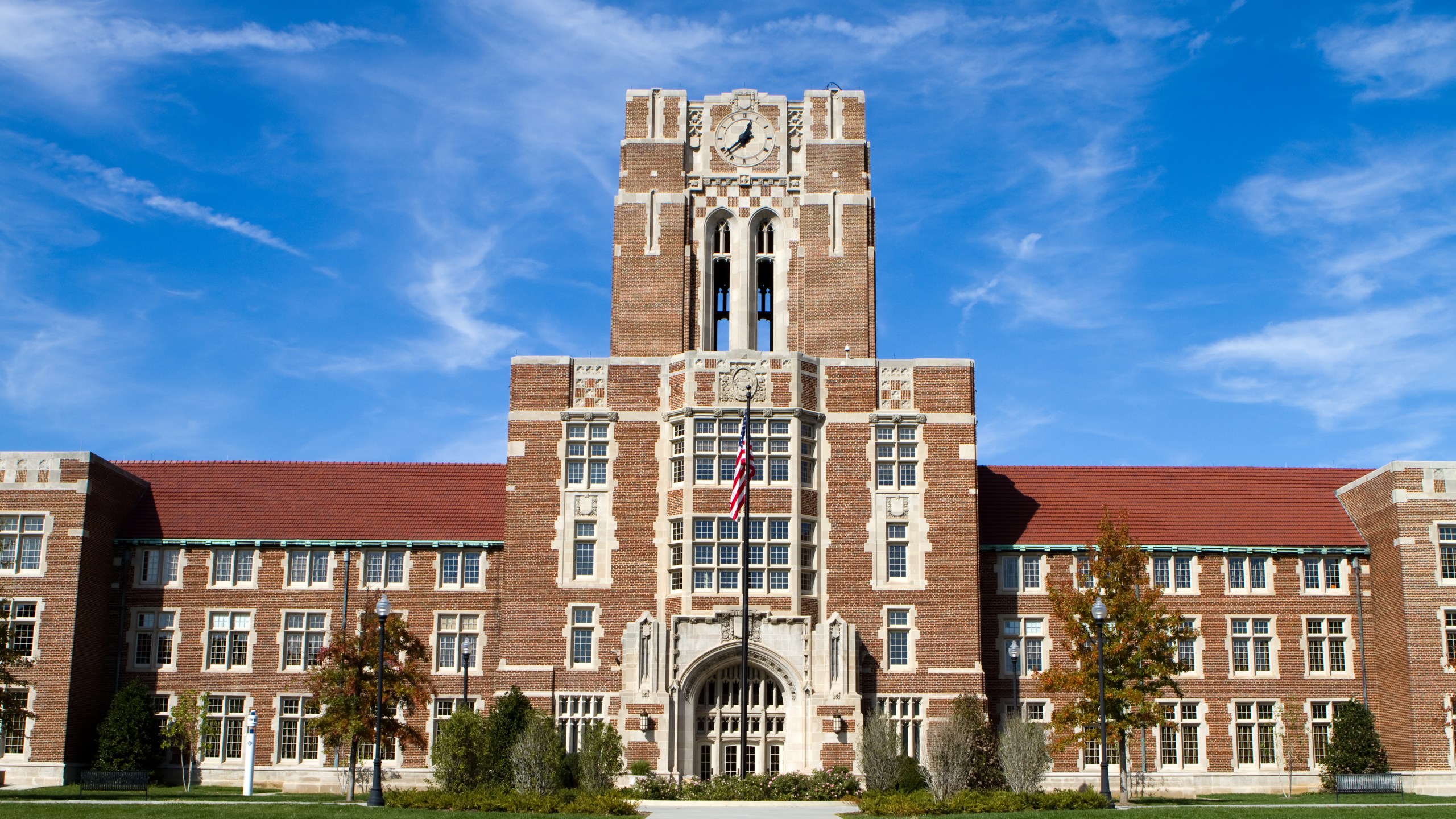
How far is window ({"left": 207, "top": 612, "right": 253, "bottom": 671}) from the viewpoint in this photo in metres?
52.6

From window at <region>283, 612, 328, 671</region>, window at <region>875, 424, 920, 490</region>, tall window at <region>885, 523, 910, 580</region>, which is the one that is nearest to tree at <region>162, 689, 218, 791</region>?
window at <region>283, 612, 328, 671</region>

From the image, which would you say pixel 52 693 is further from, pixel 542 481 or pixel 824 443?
pixel 824 443

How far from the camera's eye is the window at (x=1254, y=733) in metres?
51.4

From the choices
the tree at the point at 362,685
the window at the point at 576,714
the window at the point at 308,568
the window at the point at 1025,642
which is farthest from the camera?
the window at the point at 308,568

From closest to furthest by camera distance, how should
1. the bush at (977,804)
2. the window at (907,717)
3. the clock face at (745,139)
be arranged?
the bush at (977,804)
the window at (907,717)
the clock face at (745,139)

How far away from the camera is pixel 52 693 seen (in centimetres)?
4916

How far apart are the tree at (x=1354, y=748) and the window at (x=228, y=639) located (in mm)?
37166

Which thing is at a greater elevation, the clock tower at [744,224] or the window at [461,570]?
the clock tower at [744,224]

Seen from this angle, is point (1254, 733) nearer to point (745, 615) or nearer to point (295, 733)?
point (745, 615)

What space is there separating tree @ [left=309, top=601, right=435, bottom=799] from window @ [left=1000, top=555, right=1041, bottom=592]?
20682 mm

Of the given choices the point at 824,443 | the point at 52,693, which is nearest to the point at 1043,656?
the point at 824,443

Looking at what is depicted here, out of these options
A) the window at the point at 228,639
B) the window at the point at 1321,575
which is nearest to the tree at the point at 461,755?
the window at the point at 228,639

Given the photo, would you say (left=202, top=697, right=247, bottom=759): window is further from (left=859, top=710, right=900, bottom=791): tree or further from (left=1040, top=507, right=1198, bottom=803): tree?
(left=1040, top=507, right=1198, bottom=803): tree

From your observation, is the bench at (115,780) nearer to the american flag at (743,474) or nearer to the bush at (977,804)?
the american flag at (743,474)
